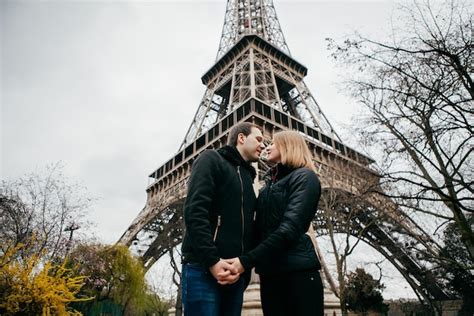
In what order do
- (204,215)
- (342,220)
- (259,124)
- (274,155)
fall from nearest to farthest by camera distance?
(204,215)
(274,155)
(342,220)
(259,124)

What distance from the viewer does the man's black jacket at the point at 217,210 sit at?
1985 mm

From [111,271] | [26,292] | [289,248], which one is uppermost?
[289,248]

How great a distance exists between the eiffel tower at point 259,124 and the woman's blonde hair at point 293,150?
457 inches

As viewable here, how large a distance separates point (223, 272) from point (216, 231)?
291 millimetres

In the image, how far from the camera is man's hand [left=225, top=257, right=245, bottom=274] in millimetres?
1968

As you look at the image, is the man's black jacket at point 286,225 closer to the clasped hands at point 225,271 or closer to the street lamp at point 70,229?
the clasped hands at point 225,271

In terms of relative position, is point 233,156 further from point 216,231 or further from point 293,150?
point 216,231

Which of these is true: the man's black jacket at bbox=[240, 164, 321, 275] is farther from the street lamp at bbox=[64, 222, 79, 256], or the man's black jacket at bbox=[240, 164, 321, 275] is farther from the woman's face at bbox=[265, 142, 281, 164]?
the street lamp at bbox=[64, 222, 79, 256]

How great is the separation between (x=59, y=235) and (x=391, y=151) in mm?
14167

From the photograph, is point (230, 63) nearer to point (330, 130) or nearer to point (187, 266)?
point (330, 130)

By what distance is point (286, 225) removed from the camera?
81.7 inches

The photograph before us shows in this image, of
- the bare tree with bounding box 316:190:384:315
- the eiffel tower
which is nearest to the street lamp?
the eiffel tower

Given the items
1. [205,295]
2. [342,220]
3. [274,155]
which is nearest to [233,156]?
[274,155]

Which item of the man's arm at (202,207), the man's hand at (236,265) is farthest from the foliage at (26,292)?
the man's hand at (236,265)
